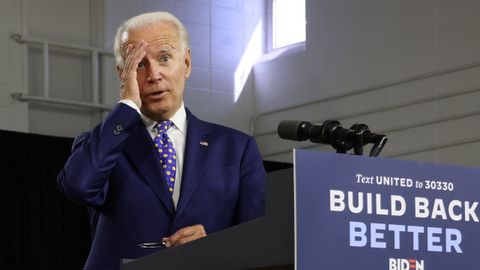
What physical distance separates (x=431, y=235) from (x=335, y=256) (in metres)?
0.19

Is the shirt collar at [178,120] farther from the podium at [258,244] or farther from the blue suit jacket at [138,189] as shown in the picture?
the podium at [258,244]

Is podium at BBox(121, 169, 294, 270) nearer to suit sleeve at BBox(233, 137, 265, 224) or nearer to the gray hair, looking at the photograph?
suit sleeve at BBox(233, 137, 265, 224)

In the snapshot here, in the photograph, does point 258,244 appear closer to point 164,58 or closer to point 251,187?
point 251,187

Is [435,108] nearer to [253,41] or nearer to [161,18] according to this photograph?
[253,41]

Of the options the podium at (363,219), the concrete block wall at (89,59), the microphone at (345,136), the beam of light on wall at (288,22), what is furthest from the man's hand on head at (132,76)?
the beam of light on wall at (288,22)

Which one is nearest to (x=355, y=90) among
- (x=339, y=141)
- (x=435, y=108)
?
(x=435, y=108)

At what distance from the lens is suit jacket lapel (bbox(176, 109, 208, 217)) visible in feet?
9.35

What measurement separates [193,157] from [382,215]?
985 millimetres

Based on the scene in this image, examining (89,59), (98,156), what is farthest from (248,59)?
(98,156)

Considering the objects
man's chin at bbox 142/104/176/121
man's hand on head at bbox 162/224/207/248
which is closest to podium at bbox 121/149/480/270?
man's hand on head at bbox 162/224/207/248

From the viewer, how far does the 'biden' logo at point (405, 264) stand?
1.99 m

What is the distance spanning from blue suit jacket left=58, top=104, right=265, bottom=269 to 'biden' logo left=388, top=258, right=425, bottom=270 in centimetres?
88

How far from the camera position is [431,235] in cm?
202

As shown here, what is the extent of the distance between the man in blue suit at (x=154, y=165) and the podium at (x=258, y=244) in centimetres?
47
